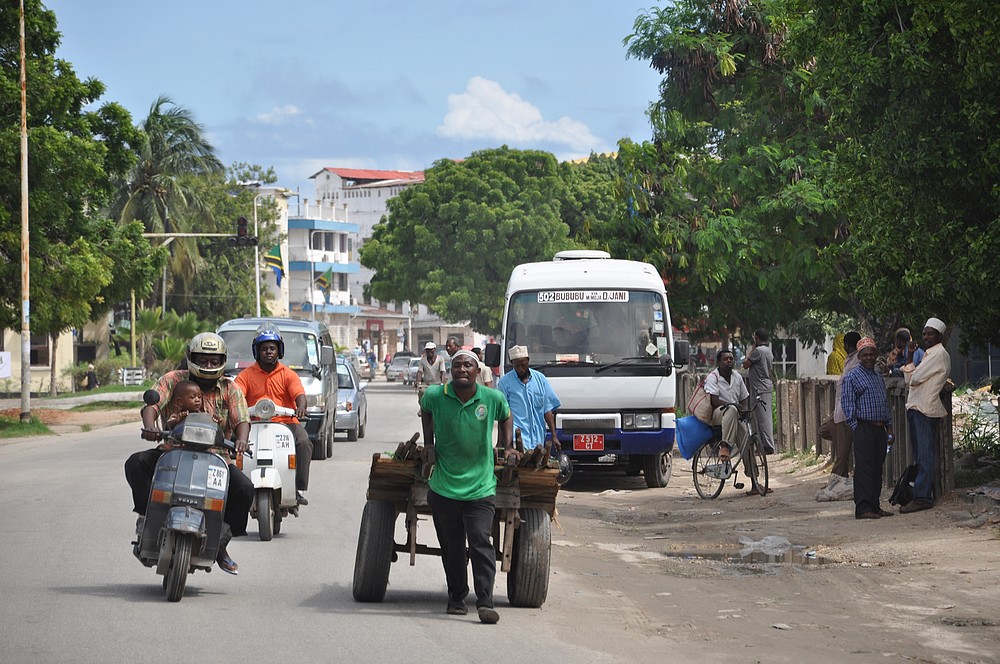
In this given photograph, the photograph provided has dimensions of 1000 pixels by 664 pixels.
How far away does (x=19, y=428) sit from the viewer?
30141mm

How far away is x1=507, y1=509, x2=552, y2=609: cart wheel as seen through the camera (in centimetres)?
886

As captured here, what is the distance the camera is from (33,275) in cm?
3111

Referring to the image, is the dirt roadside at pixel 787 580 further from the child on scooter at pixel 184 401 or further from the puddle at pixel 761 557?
the child on scooter at pixel 184 401

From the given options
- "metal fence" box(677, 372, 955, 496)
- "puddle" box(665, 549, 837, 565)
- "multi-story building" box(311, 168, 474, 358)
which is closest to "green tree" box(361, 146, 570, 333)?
"multi-story building" box(311, 168, 474, 358)

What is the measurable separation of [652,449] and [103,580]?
9.78m

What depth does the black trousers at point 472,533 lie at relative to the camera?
8430 millimetres

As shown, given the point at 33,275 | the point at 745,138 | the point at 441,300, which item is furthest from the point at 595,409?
the point at 441,300

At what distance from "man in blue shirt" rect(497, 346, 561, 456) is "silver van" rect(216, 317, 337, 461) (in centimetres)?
791

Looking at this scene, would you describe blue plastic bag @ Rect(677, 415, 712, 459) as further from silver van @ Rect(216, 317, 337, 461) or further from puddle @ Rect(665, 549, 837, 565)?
silver van @ Rect(216, 317, 337, 461)

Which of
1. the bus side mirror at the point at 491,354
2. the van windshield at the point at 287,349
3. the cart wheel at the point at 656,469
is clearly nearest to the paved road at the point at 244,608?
the bus side mirror at the point at 491,354

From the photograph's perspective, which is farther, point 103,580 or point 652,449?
point 652,449

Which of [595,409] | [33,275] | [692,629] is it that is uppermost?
[33,275]

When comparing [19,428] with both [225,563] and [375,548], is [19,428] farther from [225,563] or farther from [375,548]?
[375,548]

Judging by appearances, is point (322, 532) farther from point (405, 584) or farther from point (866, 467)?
point (866, 467)
